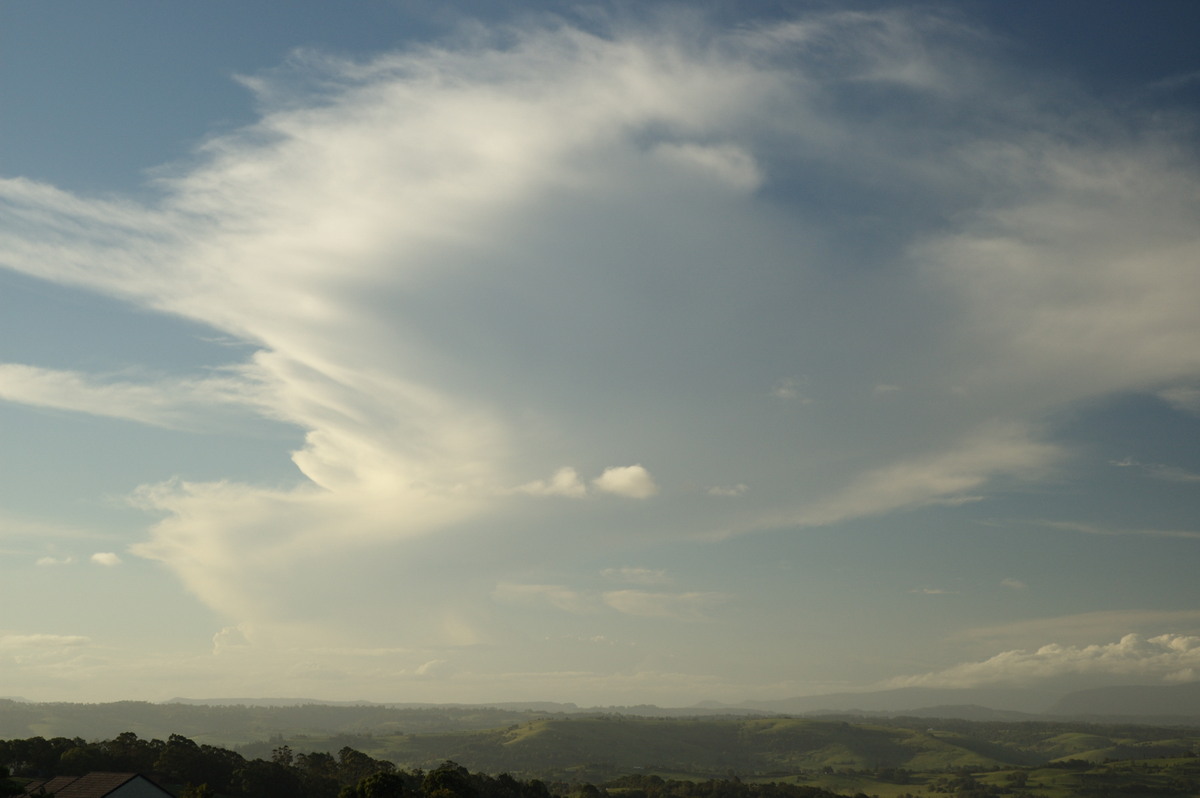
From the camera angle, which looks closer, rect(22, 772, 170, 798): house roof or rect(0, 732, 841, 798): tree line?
rect(22, 772, 170, 798): house roof

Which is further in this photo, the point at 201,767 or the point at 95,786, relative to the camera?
the point at 201,767

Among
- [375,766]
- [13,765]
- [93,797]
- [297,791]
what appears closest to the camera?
[93,797]

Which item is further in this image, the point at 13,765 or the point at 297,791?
the point at 297,791

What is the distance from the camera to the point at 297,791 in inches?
6191

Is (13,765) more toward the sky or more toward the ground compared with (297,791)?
more toward the sky

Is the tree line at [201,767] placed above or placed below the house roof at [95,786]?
below

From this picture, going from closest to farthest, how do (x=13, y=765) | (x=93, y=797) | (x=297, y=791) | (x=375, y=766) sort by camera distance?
(x=93, y=797) < (x=13, y=765) < (x=297, y=791) < (x=375, y=766)

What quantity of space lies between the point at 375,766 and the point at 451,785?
274ft

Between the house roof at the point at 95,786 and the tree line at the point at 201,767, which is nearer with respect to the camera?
the house roof at the point at 95,786

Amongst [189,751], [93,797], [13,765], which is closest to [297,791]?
[189,751]

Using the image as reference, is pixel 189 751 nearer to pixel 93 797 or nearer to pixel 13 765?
pixel 13 765

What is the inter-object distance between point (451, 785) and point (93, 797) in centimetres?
4597

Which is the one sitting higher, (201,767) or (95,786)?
(95,786)

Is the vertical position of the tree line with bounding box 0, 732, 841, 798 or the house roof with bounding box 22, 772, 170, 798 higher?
the house roof with bounding box 22, 772, 170, 798
